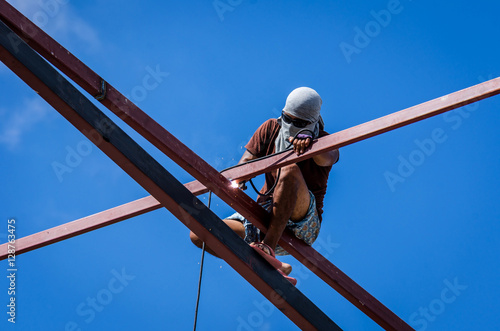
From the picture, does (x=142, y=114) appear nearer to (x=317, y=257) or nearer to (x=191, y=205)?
(x=191, y=205)

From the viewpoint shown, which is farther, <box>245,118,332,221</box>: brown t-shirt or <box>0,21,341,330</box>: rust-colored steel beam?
<box>245,118,332,221</box>: brown t-shirt

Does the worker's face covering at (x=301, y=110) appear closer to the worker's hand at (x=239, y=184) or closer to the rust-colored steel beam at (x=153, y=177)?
the worker's hand at (x=239, y=184)

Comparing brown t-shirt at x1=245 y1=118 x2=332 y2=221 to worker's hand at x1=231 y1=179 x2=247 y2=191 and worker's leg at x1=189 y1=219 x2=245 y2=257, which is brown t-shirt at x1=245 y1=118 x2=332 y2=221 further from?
worker's hand at x1=231 y1=179 x2=247 y2=191

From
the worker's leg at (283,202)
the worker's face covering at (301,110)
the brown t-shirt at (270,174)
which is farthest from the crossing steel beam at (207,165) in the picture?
the brown t-shirt at (270,174)

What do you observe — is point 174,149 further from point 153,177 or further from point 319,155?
point 319,155

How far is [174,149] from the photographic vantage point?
14.9ft

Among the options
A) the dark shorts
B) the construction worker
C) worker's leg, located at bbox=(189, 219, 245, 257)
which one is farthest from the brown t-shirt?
worker's leg, located at bbox=(189, 219, 245, 257)

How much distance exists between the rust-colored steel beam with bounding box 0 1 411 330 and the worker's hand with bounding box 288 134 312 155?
20.5 inches

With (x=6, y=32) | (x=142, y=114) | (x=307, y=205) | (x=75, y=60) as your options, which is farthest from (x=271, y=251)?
(x=6, y=32)

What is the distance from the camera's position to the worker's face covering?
5.50 m

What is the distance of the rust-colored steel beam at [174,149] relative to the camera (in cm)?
399

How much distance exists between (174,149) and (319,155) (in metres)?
1.37

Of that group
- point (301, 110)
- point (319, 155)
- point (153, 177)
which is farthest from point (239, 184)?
point (153, 177)

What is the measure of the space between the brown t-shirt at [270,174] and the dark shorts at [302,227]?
18 cm
